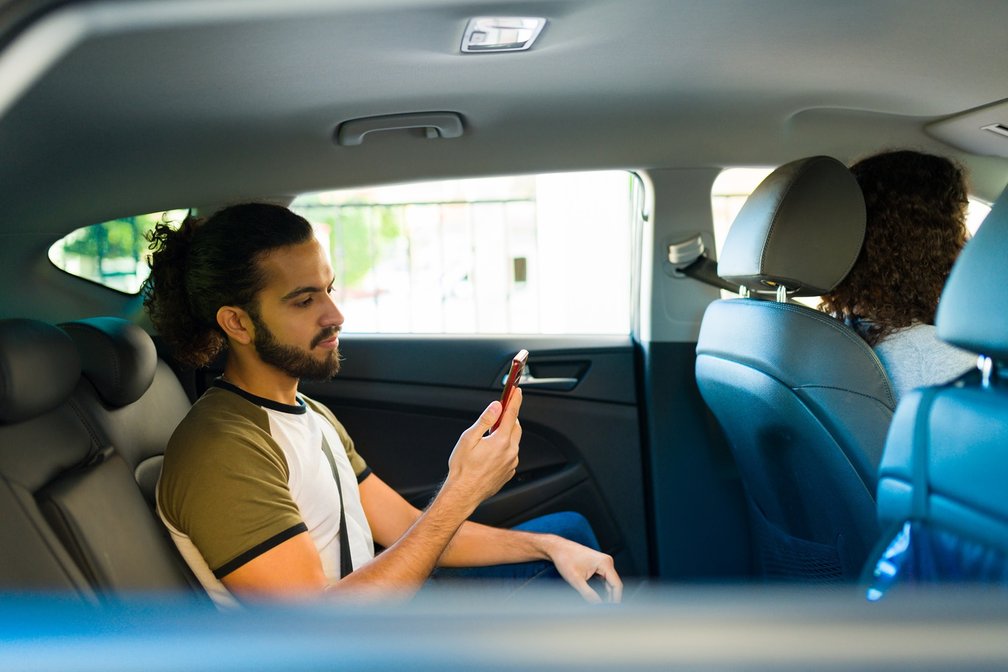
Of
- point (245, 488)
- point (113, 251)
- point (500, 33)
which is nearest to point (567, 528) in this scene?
point (245, 488)

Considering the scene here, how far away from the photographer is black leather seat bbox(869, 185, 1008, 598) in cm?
99

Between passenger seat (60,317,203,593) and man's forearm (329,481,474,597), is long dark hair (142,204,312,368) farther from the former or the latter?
man's forearm (329,481,474,597)

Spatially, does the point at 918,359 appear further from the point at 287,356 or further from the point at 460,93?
the point at 287,356

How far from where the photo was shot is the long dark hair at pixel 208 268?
1978 millimetres

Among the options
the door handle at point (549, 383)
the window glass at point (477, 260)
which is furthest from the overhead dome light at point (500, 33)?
the window glass at point (477, 260)

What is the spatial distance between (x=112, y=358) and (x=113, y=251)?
2.36 feet

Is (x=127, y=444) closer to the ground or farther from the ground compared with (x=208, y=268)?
closer to the ground

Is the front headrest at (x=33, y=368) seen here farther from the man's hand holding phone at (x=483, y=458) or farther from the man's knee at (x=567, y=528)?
the man's knee at (x=567, y=528)

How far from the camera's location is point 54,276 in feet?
7.81

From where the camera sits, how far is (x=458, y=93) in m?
2.11

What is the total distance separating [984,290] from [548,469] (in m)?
1.84

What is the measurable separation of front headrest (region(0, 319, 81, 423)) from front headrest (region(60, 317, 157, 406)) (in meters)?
0.19

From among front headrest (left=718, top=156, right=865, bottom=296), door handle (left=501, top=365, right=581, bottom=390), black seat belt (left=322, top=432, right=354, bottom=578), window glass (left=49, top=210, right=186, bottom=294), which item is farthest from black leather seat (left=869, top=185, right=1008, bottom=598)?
window glass (left=49, top=210, right=186, bottom=294)

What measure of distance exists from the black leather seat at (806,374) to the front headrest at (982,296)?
2.56ft
